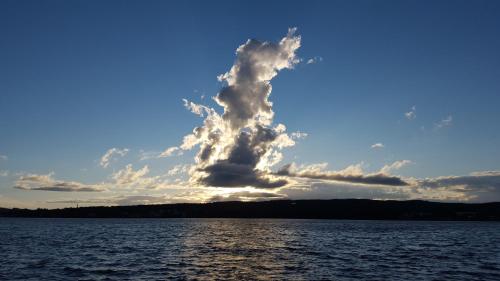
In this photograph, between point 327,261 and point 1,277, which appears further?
point 327,261

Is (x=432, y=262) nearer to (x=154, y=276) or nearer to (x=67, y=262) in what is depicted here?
(x=154, y=276)

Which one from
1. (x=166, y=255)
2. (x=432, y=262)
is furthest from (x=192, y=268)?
(x=432, y=262)

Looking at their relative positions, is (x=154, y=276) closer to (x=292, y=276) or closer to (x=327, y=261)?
(x=292, y=276)

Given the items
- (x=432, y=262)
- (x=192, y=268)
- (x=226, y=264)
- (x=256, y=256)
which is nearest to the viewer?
(x=192, y=268)

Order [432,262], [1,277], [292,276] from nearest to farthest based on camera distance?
1. [1,277]
2. [292,276]
3. [432,262]

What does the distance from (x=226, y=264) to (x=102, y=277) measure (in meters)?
17.8

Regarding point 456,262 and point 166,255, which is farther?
point 166,255

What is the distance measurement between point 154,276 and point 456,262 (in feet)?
145

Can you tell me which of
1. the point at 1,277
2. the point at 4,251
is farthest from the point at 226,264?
the point at 4,251

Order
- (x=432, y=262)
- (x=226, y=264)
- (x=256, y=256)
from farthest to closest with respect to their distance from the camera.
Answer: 1. (x=256, y=256)
2. (x=432, y=262)
3. (x=226, y=264)

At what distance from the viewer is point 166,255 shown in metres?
70.8

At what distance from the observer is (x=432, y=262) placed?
63844 millimetres

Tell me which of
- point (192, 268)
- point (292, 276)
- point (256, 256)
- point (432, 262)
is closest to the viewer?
point (292, 276)

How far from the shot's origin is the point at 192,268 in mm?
55812
